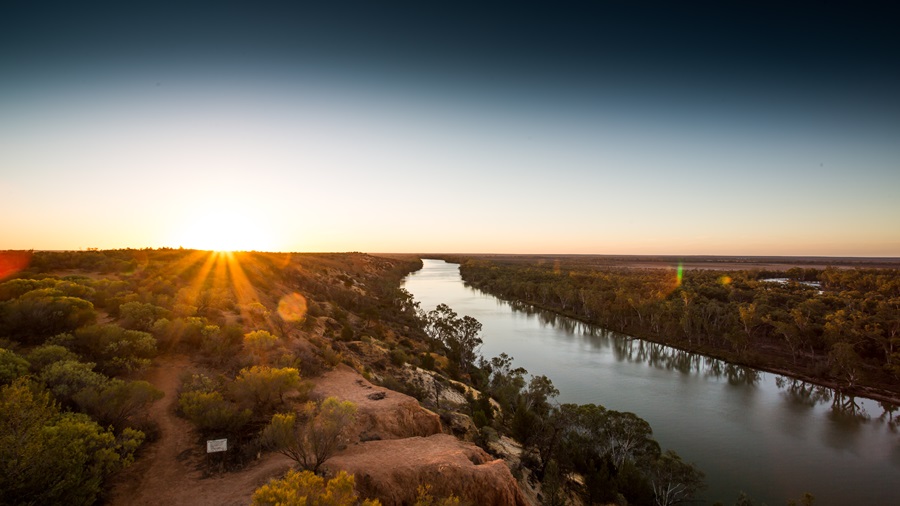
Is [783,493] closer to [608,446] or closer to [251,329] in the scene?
[608,446]

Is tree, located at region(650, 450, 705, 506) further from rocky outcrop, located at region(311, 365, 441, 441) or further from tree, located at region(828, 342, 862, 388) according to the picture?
tree, located at region(828, 342, 862, 388)

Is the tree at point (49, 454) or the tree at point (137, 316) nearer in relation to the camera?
the tree at point (49, 454)

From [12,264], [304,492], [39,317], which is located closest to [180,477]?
[304,492]

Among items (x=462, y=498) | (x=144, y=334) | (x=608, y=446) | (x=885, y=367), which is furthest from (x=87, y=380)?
(x=885, y=367)

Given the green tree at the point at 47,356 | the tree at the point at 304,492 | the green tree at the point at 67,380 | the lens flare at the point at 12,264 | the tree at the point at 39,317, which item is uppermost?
the lens flare at the point at 12,264

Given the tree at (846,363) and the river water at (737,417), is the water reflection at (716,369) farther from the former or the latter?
the tree at (846,363)

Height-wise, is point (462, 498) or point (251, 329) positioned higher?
point (251, 329)

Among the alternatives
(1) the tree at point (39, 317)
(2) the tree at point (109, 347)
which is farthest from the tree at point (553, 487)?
(1) the tree at point (39, 317)

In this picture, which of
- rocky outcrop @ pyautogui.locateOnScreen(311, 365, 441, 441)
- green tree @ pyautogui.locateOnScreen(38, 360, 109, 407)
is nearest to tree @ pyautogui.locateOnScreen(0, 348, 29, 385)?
green tree @ pyautogui.locateOnScreen(38, 360, 109, 407)
